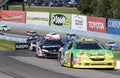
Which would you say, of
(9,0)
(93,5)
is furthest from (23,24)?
(9,0)

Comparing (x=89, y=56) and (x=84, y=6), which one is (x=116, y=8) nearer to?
(x=84, y=6)

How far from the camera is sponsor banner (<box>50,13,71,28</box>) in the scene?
5372cm

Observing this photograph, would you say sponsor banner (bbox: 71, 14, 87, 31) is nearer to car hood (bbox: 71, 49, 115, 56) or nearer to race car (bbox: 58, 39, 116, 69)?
race car (bbox: 58, 39, 116, 69)

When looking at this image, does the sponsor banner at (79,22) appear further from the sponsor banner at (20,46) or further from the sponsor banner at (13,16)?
the sponsor banner at (20,46)

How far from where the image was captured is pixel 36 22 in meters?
59.7

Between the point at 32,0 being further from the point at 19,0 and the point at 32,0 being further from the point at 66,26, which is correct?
the point at 66,26

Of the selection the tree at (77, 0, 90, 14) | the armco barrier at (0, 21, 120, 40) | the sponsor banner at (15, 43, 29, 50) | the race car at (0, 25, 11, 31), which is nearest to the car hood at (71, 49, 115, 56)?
the sponsor banner at (15, 43, 29, 50)

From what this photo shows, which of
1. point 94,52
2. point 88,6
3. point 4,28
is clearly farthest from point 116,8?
point 94,52

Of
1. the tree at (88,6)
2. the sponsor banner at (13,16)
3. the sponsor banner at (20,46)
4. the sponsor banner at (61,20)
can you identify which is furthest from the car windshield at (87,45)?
the tree at (88,6)

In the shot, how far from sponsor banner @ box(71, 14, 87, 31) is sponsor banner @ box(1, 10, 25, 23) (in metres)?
11.2

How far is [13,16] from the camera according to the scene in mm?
63594

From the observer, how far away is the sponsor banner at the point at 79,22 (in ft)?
164

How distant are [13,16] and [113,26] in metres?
21.8

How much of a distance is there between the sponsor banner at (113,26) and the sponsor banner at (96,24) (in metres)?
0.92
